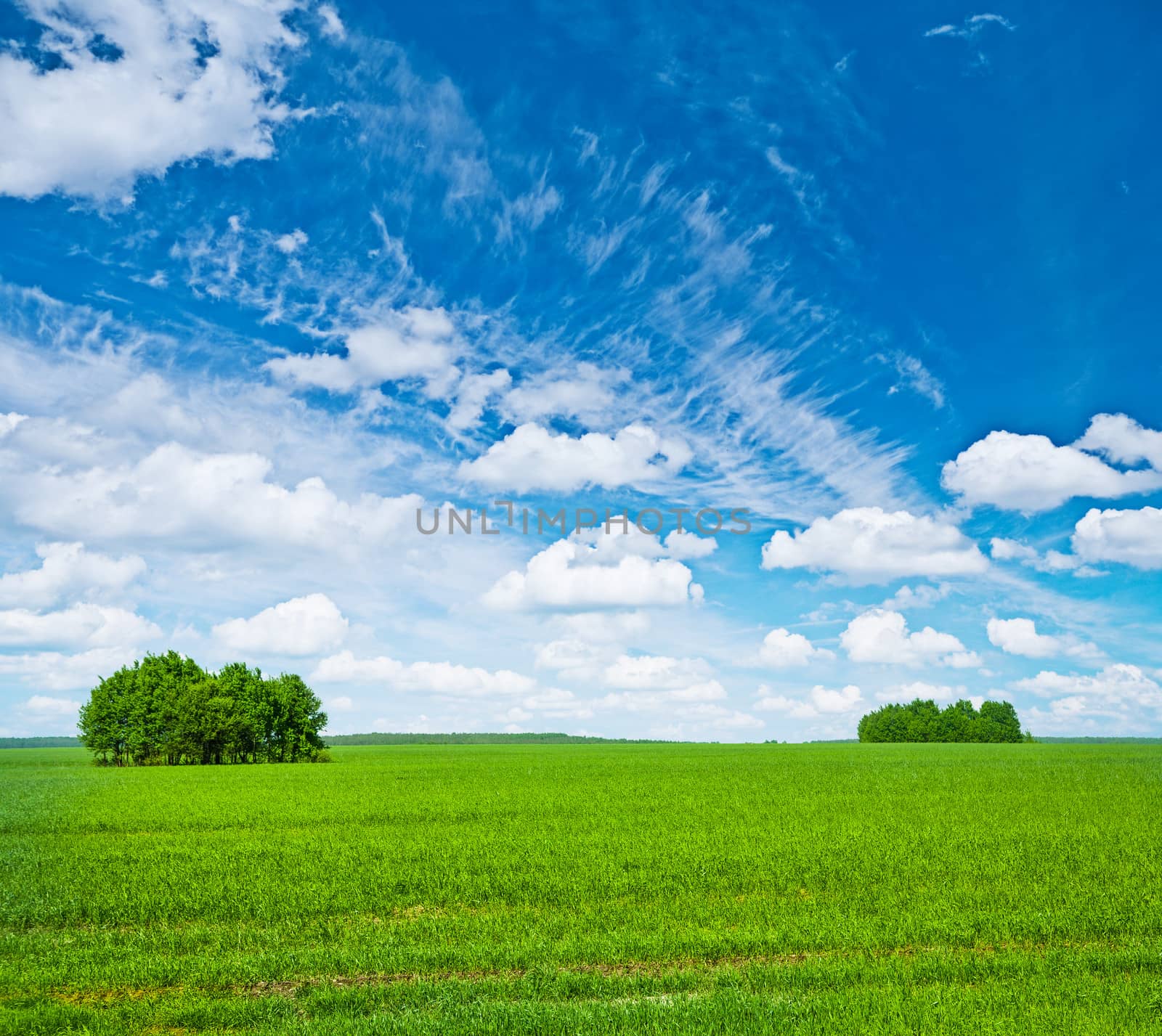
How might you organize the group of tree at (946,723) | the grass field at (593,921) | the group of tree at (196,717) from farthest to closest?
the group of tree at (946,723), the group of tree at (196,717), the grass field at (593,921)

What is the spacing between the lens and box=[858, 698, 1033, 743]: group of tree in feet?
485

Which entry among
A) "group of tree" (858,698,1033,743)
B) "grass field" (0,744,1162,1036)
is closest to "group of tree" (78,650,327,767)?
"grass field" (0,744,1162,1036)

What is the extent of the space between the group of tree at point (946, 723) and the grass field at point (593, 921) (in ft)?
423

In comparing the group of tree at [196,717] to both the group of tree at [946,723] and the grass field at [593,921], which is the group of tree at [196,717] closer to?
the grass field at [593,921]

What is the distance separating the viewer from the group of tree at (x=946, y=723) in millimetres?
147875

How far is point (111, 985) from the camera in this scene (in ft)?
37.8

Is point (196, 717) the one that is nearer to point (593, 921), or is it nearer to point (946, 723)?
point (593, 921)

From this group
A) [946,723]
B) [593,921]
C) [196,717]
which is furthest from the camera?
[946,723]

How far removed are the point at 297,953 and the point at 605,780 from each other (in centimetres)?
3433

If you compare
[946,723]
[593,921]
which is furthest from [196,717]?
[946,723]

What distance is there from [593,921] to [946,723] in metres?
154

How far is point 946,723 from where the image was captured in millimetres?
149750

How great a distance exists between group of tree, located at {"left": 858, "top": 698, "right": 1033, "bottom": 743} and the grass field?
423 feet

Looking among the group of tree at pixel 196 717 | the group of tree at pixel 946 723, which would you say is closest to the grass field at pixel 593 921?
the group of tree at pixel 196 717
